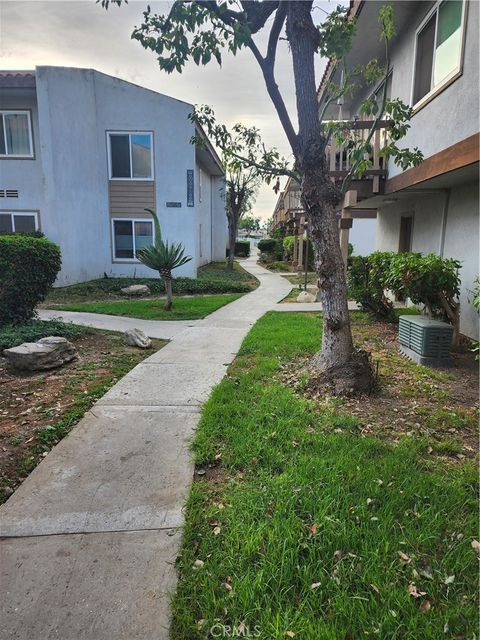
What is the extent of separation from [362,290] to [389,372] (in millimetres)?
3811

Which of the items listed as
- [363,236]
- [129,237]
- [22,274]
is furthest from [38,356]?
[363,236]

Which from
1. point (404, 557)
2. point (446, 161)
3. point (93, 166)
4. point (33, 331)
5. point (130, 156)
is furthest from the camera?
point (130, 156)

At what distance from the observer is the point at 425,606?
1.90 meters

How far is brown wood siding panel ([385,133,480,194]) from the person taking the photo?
5215 millimetres

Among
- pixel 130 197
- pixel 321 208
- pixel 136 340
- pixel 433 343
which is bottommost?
pixel 136 340

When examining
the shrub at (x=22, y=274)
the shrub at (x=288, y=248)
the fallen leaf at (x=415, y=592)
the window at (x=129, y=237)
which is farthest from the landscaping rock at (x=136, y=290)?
the shrub at (x=288, y=248)

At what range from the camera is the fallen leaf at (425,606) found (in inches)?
74.0

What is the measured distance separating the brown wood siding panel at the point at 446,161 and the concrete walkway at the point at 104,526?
4454mm

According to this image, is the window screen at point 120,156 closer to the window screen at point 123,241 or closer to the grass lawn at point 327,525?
the window screen at point 123,241

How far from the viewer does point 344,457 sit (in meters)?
3.09

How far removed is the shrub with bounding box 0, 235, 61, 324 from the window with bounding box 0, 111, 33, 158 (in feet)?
30.0

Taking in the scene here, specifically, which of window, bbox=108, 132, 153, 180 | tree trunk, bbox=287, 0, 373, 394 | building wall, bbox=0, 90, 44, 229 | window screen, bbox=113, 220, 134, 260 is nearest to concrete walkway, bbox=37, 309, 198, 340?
tree trunk, bbox=287, 0, 373, 394

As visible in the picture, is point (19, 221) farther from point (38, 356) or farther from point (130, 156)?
point (38, 356)

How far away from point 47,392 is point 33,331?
7.18ft
